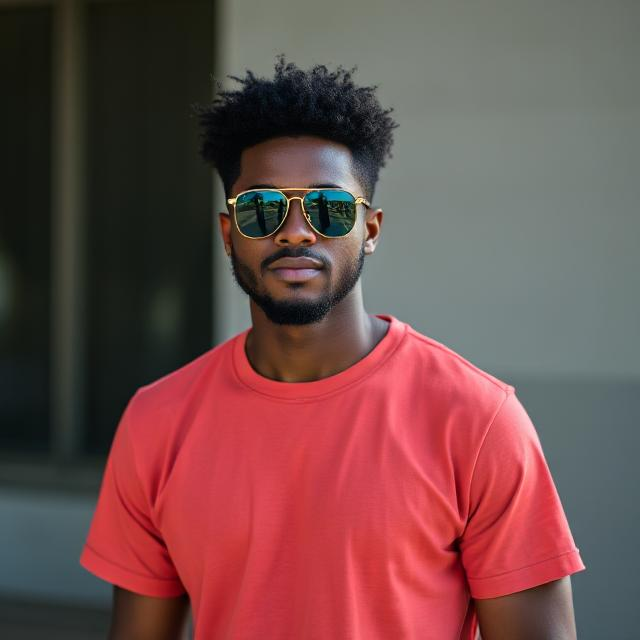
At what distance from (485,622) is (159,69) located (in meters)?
3.78

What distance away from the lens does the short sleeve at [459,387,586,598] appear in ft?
5.90

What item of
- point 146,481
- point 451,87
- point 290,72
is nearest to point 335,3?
point 451,87

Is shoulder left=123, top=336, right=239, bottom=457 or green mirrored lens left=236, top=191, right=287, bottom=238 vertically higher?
green mirrored lens left=236, top=191, right=287, bottom=238

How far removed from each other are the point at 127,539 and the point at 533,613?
0.96 m

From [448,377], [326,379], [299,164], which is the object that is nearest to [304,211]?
[299,164]

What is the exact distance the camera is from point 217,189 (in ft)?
14.2

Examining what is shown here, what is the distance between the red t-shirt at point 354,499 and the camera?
181 cm

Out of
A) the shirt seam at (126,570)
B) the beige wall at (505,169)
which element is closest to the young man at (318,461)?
the shirt seam at (126,570)

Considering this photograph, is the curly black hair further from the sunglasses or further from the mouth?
the mouth

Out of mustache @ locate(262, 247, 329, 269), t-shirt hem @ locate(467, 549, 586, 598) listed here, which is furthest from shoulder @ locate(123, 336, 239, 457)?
t-shirt hem @ locate(467, 549, 586, 598)

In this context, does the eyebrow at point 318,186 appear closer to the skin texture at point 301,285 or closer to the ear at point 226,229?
the skin texture at point 301,285

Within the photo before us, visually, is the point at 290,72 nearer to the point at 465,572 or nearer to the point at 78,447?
the point at 465,572

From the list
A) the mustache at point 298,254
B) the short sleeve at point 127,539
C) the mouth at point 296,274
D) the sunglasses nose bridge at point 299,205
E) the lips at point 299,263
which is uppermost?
the sunglasses nose bridge at point 299,205

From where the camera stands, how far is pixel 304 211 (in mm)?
1960
